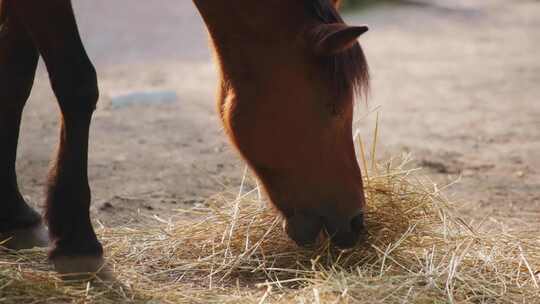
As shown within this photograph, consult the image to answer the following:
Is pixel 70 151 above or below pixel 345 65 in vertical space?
below

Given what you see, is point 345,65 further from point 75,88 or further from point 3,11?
point 3,11

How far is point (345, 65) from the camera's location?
2891mm

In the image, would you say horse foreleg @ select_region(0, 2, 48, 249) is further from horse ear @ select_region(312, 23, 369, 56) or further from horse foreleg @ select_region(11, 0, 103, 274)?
horse ear @ select_region(312, 23, 369, 56)

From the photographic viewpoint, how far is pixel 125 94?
6.52 m

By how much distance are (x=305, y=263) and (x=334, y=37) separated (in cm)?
95

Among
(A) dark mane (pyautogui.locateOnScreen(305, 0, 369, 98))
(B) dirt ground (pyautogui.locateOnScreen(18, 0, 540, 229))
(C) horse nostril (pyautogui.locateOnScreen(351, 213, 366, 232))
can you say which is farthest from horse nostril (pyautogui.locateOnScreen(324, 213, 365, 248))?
(B) dirt ground (pyautogui.locateOnScreen(18, 0, 540, 229))

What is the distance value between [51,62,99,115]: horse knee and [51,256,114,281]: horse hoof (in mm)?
524

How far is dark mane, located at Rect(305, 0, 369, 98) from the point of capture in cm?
289

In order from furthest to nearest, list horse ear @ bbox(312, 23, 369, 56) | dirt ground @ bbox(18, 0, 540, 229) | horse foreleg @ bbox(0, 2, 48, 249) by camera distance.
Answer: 1. dirt ground @ bbox(18, 0, 540, 229)
2. horse foreleg @ bbox(0, 2, 48, 249)
3. horse ear @ bbox(312, 23, 369, 56)

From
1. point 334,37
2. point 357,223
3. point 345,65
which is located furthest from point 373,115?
point 334,37

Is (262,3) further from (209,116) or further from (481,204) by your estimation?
(209,116)

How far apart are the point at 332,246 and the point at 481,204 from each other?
1.46 metres

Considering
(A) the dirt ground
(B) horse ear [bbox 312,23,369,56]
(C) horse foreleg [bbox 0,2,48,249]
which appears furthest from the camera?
(A) the dirt ground

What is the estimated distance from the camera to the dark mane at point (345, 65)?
289cm
